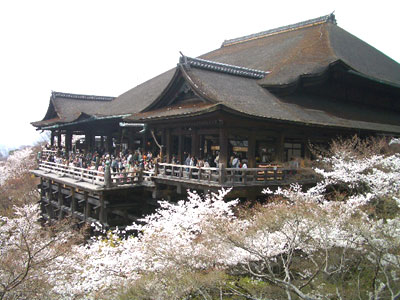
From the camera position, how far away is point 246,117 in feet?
40.8

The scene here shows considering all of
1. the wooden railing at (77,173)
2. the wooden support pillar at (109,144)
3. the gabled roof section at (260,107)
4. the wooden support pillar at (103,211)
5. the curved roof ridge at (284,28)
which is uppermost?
the curved roof ridge at (284,28)

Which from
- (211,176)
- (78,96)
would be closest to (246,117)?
(211,176)

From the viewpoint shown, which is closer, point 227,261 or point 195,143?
point 227,261

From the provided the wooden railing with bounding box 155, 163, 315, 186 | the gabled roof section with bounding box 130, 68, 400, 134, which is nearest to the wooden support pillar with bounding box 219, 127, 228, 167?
the wooden railing with bounding box 155, 163, 315, 186

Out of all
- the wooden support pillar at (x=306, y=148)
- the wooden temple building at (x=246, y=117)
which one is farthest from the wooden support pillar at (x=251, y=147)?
the wooden support pillar at (x=306, y=148)

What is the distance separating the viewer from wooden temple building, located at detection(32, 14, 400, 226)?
13266 millimetres

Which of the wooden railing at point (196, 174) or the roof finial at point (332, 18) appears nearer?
the wooden railing at point (196, 174)

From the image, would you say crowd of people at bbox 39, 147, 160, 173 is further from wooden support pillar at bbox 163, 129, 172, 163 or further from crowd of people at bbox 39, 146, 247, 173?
wooden support pillar at bbox 163, 129, 172, 163

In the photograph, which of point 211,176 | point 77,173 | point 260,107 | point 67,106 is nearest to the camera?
point 211,176

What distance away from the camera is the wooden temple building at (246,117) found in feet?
43.5

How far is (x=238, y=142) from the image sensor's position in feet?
51.2

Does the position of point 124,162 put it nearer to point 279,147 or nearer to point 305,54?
point 279,147

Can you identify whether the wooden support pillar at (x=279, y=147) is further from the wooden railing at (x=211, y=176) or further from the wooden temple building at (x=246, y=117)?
the wooden railing at (x=211, y=176)

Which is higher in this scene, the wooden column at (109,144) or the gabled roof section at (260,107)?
the gabled roof section at (260,107)
